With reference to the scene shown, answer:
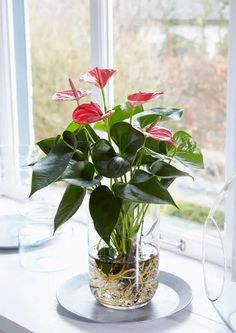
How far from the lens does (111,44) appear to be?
1.72 m

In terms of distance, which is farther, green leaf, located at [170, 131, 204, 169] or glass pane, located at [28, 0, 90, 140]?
glass pane, located at [28, 0, 90, 140]

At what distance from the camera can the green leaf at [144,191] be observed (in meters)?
1.10

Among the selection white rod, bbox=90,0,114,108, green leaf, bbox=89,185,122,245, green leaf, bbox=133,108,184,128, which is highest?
white rod, bbox=90,0,114,108

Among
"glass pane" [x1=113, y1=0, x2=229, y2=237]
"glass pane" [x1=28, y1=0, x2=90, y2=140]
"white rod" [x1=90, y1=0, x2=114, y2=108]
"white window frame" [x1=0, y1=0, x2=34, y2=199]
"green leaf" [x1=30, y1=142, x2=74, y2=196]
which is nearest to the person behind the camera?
"green leaf" [x1=30, y1=142, x2=74, y2=196]

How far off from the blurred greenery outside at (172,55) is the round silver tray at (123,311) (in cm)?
30

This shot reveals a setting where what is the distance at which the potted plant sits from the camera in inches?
43.7

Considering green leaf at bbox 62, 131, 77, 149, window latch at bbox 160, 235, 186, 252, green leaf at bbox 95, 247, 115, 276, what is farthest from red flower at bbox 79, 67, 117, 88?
window latch at bbox 160, 235, 186, 252

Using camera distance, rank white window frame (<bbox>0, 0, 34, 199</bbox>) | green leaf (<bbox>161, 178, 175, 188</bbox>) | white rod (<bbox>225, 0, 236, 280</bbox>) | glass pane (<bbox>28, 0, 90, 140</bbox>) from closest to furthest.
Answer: green leaf (<bbox>161, 178, 175, 188</bbox>) < white rod (<bbox>225, 0, 236, 280</bbox>) < glass pane (<bbox>28, 0, 90, 140</bbox>) < white window frame (<bbox>0, 0, 34, 199</bbox>)

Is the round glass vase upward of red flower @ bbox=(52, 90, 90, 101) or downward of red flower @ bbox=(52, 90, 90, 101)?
downward

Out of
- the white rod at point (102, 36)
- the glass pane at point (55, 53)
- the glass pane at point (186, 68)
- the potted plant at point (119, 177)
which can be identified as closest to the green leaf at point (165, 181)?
the potted plant at point (119, 177)

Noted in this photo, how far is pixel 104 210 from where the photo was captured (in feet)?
3.66

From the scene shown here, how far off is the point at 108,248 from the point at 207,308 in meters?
0.24

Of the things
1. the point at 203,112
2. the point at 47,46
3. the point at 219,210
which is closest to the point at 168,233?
the point at 219,210

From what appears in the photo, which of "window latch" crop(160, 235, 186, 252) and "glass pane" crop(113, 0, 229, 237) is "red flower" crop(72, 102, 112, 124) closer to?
"glass pane" crop(113, 0, 229, 237)
